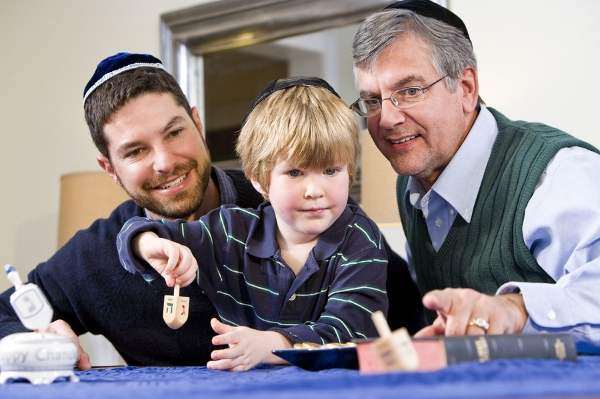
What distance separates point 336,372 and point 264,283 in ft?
2.00

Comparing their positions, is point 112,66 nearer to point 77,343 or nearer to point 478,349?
point 77,343

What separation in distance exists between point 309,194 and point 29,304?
58cm

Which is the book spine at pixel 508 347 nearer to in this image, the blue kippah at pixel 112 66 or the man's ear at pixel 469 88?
the man's ear at pixel 469 88

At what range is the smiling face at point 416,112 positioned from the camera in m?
1.97

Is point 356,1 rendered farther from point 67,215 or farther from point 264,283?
point 264,283

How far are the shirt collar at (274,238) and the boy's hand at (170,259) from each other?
0.22 meters

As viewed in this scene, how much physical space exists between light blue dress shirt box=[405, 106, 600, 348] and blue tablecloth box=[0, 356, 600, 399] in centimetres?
28

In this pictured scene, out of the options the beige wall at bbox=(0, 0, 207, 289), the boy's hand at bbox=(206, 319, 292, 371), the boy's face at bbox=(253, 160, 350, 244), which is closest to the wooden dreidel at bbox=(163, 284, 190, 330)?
the boy's hand at bbox=(206, 319, 292, 371)

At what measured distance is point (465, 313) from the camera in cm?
127

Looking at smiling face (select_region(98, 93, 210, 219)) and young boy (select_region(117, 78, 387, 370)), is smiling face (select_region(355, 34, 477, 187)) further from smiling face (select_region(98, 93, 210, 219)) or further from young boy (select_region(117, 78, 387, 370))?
smiling face (select_region(98, 93, 210, 219))

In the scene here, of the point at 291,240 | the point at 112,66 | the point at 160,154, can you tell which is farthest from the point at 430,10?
the point at 112,66

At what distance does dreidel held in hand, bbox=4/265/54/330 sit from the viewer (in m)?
1.30

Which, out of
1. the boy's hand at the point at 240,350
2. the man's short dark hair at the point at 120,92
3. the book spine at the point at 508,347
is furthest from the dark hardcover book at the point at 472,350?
the man's short dark hair at the point at 120,92

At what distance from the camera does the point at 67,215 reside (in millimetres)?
3701
